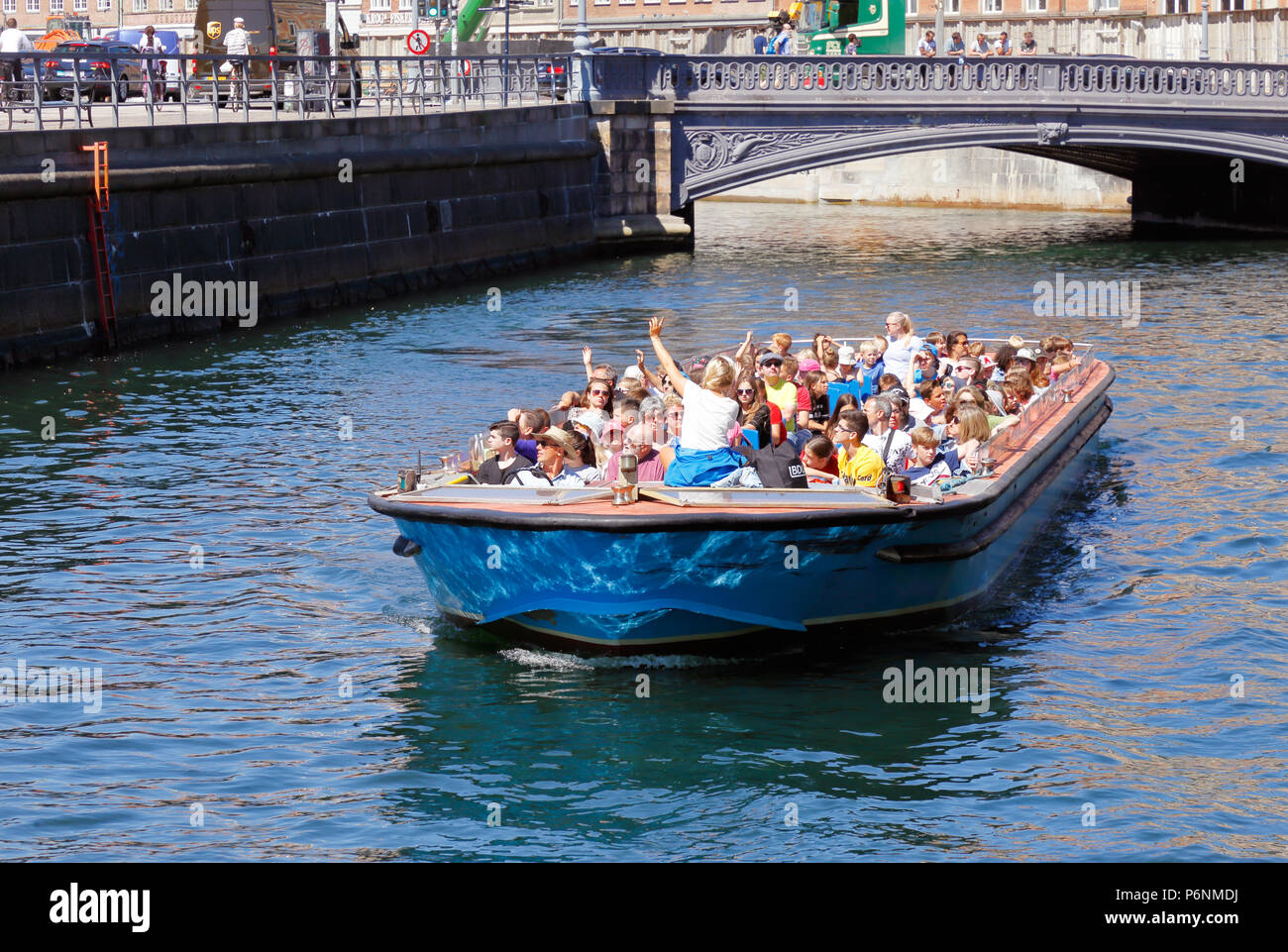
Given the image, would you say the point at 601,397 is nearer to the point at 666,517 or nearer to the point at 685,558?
the point at 685,558

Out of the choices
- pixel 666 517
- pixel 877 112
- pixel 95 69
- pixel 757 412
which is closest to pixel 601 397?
pixel 757 412

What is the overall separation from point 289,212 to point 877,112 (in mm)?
14511

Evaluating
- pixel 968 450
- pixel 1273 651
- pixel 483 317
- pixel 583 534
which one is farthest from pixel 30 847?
pixel 483 317

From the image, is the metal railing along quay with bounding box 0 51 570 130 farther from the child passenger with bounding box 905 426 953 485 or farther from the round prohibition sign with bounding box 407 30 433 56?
the child passenger with bounding box 905 426 953 485

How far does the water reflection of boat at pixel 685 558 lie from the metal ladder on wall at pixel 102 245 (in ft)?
47.5

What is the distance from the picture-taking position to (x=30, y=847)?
30.9ft

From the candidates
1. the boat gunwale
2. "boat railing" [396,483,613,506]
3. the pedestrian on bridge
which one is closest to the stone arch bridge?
the pedestrian on bridge

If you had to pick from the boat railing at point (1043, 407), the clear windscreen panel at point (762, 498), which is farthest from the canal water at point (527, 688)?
the boat railing at point (1043, 407)

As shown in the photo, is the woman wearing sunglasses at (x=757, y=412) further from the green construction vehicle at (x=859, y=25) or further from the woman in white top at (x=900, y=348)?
the green construction vehicle at (x=859, y=25)

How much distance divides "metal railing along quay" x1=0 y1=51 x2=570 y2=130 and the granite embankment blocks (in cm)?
69

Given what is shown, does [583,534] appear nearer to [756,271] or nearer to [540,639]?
[540,639]

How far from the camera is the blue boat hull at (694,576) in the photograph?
11.5 metres
